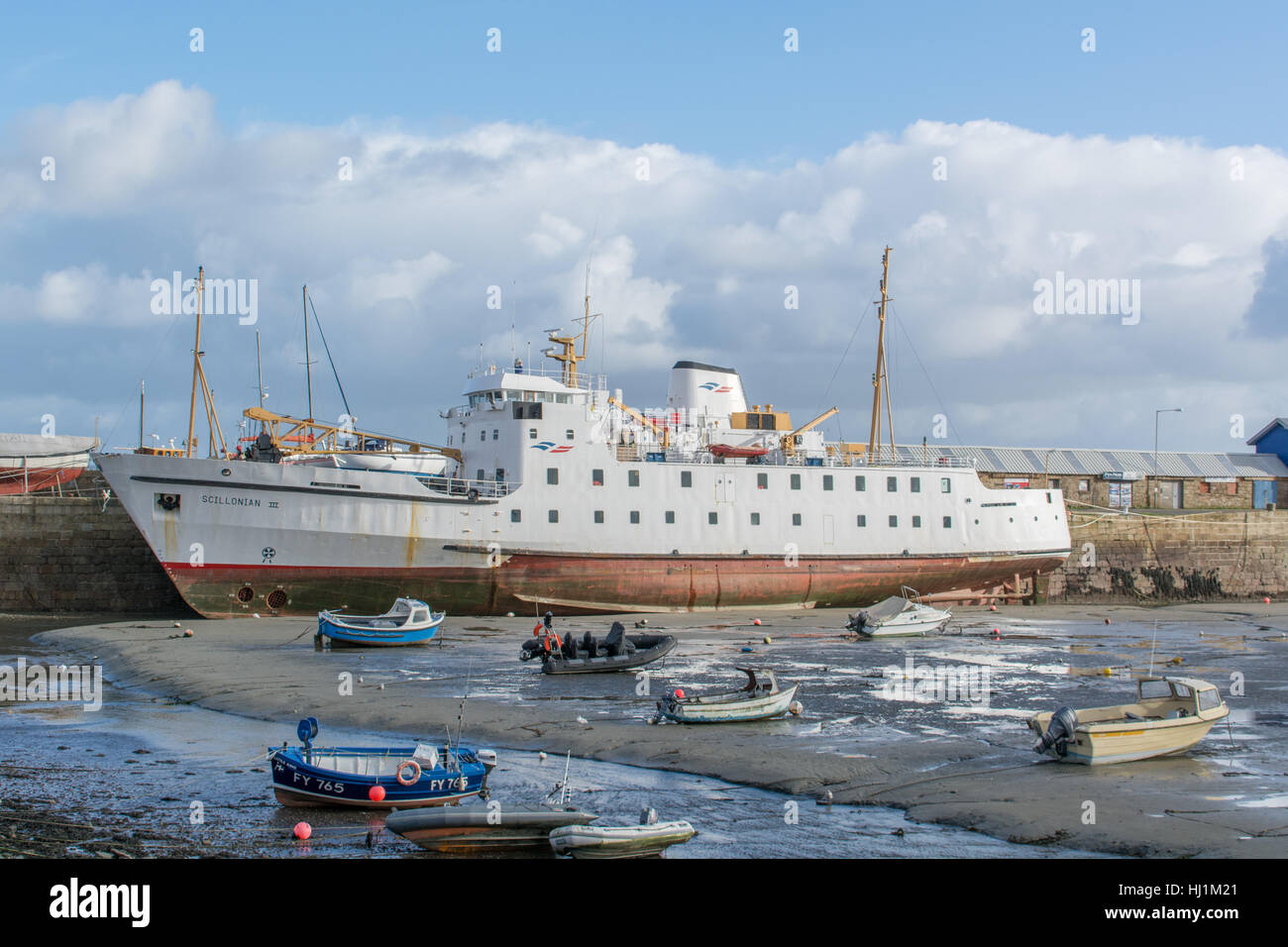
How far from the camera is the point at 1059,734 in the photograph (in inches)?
595

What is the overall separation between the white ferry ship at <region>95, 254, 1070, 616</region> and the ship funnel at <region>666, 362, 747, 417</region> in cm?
7

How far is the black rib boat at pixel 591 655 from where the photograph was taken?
951 inches

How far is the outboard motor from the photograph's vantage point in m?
15.1

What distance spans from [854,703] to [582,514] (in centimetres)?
1707

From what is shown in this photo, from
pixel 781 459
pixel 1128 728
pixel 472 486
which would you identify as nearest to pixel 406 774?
pixel 1128 728

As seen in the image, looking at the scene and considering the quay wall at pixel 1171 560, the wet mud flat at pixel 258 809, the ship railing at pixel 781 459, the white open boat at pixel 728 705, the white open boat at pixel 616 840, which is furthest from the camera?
the quay wall at pixel 1171 560

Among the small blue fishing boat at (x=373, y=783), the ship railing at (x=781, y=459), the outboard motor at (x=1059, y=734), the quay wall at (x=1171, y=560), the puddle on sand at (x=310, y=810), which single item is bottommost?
the puddle on sand at (x=310, y=810)

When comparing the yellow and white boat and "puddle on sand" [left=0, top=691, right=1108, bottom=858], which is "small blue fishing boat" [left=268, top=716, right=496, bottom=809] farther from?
the yellow and white boat

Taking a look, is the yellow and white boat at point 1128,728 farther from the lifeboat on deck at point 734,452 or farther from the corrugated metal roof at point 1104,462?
the corrugated metal roof at point 1104,462

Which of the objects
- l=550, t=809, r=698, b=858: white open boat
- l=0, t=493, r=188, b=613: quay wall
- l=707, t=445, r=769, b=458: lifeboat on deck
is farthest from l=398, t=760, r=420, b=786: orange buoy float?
l=0, t=493, r=188, b=613: quay wall

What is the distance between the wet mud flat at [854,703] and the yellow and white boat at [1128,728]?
0.79 ft

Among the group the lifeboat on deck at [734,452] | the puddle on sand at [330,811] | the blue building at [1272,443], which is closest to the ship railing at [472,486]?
the lifeboat on deck at [734,452]

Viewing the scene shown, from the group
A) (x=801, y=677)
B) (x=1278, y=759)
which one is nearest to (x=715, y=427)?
(x=801, y=677)
